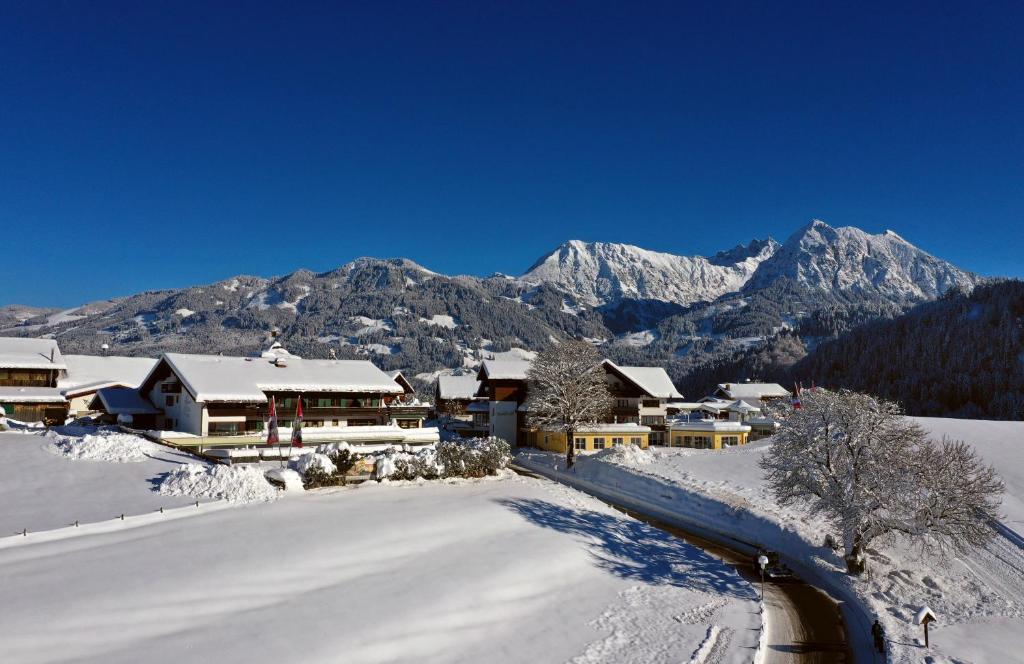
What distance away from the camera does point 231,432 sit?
4934 cm

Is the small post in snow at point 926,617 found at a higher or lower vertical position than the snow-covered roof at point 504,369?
lower

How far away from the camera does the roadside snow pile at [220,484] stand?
32406 mm

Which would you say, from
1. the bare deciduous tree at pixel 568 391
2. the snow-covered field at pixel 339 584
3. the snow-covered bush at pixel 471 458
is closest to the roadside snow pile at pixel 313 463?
the snow-covered field at pixel 339 584

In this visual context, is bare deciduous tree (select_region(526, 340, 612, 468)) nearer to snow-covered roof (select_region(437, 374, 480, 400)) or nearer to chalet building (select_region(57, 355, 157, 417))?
chalet building (select_region(57, 355, 157, 417))

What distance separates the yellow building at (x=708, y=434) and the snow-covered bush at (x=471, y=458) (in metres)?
32.3

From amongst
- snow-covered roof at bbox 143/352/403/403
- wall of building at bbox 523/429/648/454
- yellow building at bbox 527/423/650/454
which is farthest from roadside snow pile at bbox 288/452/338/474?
yellow building at bbox 527/423/650/454

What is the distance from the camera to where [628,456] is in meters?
57.5

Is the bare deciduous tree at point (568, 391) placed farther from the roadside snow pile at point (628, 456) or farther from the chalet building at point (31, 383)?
the chalet building at point (31, 383)

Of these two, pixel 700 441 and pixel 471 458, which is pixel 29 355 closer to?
pixel 471 458

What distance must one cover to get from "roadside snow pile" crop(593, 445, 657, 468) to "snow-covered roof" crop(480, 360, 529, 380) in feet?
62.8

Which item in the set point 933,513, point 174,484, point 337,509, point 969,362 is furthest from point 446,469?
point 969,362

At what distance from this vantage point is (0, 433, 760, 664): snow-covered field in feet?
61.9

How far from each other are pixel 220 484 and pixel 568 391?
36.8 m

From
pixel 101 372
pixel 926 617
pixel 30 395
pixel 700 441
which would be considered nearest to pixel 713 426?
pixel 700 441
